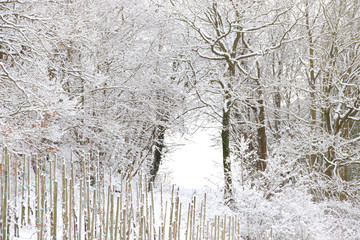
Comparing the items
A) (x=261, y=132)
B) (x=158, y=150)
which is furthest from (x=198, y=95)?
(x=158, y=150)

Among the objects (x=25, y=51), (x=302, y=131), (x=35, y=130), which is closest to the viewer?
(x=35, y=130)

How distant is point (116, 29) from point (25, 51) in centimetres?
402

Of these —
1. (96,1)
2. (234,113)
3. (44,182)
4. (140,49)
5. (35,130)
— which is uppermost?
(96,1)

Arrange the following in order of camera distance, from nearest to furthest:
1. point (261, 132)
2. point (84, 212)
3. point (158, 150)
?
1. point (84, 212)
2. point (261, 132)
3. point (158, 150)

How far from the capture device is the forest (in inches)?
325

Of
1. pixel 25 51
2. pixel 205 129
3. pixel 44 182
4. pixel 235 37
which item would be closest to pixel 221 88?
pixel 235 37

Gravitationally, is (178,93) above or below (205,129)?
above

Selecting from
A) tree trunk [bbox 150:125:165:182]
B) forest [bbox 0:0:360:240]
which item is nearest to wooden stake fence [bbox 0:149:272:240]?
forest [bbox 0:0:360:240]

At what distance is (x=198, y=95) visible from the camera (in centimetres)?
1169

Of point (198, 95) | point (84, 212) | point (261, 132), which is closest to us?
point (84, 212)

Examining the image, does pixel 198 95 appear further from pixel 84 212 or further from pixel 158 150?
pixel 84 212

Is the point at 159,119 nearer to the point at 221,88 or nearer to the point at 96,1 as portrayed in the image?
the point at 221,88

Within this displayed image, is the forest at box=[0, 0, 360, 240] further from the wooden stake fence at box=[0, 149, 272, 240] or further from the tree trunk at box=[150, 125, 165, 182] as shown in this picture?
the wooden stake fence at box=[0, 149, 272, 240]

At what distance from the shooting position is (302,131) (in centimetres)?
1131
